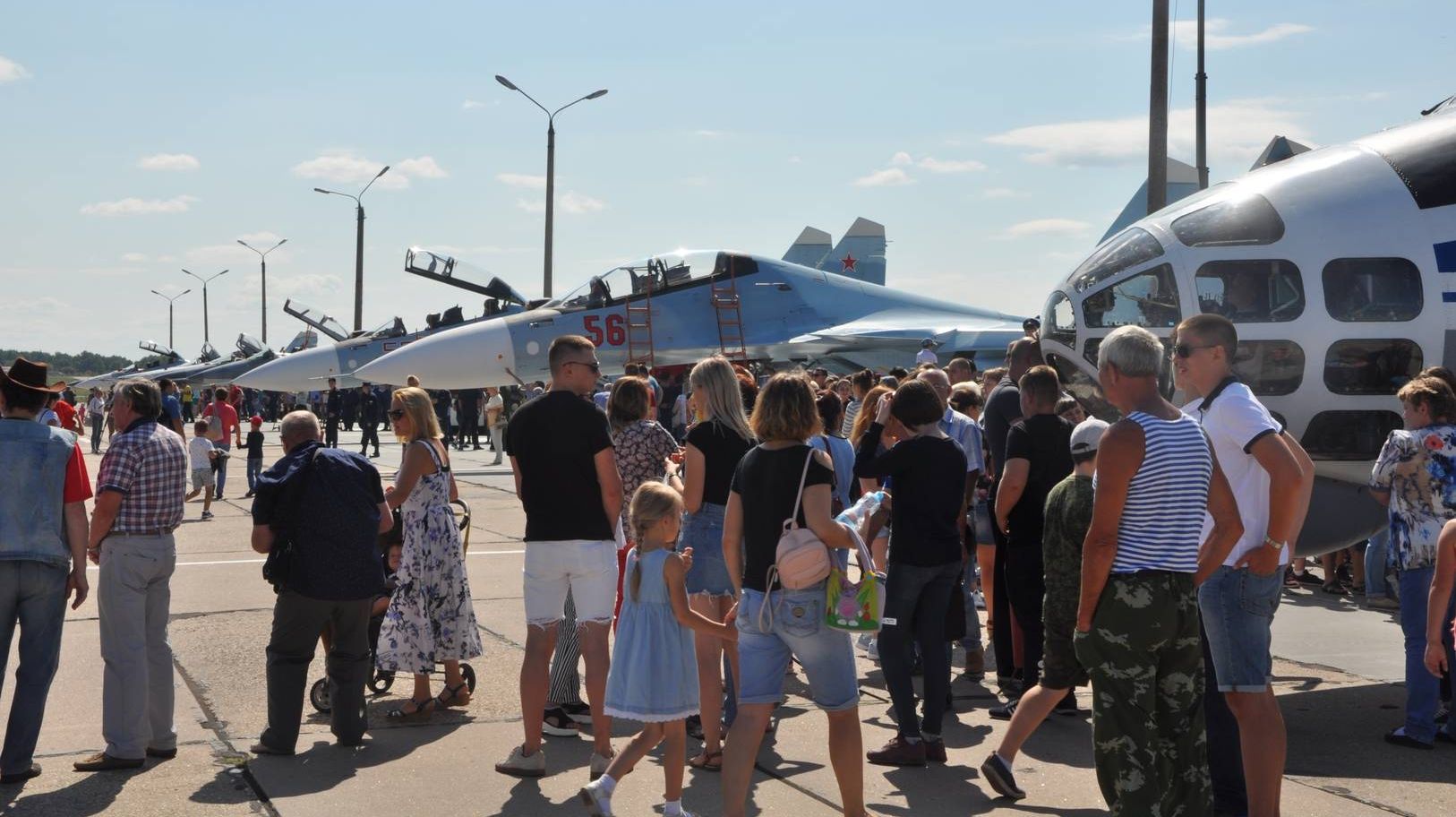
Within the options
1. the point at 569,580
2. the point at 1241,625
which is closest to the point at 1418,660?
the point at 1241,625

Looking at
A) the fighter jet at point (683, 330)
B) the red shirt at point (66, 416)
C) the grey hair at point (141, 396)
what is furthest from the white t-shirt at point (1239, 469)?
the fighter jet at point (683, 330)

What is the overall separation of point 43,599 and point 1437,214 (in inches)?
273

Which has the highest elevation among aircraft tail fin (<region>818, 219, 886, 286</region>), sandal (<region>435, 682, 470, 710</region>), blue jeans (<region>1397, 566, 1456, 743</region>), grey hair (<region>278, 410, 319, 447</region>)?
aircraft tail fin (<region>818, 219, 886, 286</region>)

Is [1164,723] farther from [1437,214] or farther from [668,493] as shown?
[1437,214]

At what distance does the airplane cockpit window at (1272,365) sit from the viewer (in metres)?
6.96

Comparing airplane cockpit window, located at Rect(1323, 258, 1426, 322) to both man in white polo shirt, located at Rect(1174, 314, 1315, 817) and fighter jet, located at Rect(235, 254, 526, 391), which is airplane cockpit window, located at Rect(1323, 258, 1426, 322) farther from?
fighter jet, located at Rect(235, 254, 526, 391)

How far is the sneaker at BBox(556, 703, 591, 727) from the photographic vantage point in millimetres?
6629

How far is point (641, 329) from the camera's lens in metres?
24.3

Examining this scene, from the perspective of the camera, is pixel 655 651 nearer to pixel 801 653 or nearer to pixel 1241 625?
pixel 801 653

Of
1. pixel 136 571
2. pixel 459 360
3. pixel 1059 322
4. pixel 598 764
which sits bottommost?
pixel 598 764

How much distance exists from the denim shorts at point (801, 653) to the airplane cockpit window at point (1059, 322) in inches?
146

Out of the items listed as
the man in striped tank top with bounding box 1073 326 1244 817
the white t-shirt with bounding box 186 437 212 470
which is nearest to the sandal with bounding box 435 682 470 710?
the man in striped tank top with bounding box 1073 326 1244 817

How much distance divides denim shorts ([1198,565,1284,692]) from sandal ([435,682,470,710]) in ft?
12.2

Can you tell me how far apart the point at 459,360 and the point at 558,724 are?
18.4 m
